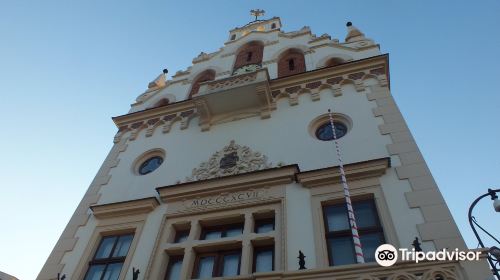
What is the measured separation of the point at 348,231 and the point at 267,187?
262 centimetres

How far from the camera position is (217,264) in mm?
9445

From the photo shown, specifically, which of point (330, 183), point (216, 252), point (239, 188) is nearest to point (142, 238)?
point (216, 252)

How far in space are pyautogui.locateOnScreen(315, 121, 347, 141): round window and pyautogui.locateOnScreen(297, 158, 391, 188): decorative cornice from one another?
5.96 feet

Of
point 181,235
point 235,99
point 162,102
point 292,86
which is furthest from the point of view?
point 162,102

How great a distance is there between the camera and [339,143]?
1124 centimetres

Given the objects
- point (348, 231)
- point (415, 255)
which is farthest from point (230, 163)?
point (415, 255)

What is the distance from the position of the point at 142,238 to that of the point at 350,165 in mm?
5934

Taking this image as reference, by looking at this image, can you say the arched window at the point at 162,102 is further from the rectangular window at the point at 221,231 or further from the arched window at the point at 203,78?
the rectangular window at the point at 221,231

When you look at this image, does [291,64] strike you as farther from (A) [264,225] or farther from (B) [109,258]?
(B) [109,258]

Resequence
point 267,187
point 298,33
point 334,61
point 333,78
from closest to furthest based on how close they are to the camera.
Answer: point 267,187 < point 333,78 < point 334,61 < point 298,33

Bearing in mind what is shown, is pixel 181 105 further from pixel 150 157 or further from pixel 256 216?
pixel 256 216

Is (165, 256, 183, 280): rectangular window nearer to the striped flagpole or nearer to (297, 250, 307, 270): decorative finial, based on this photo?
(297, 250, 307, 270): decorative finial

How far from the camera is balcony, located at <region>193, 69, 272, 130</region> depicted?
13688mm

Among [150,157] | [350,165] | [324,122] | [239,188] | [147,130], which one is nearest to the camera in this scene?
[350,165]
